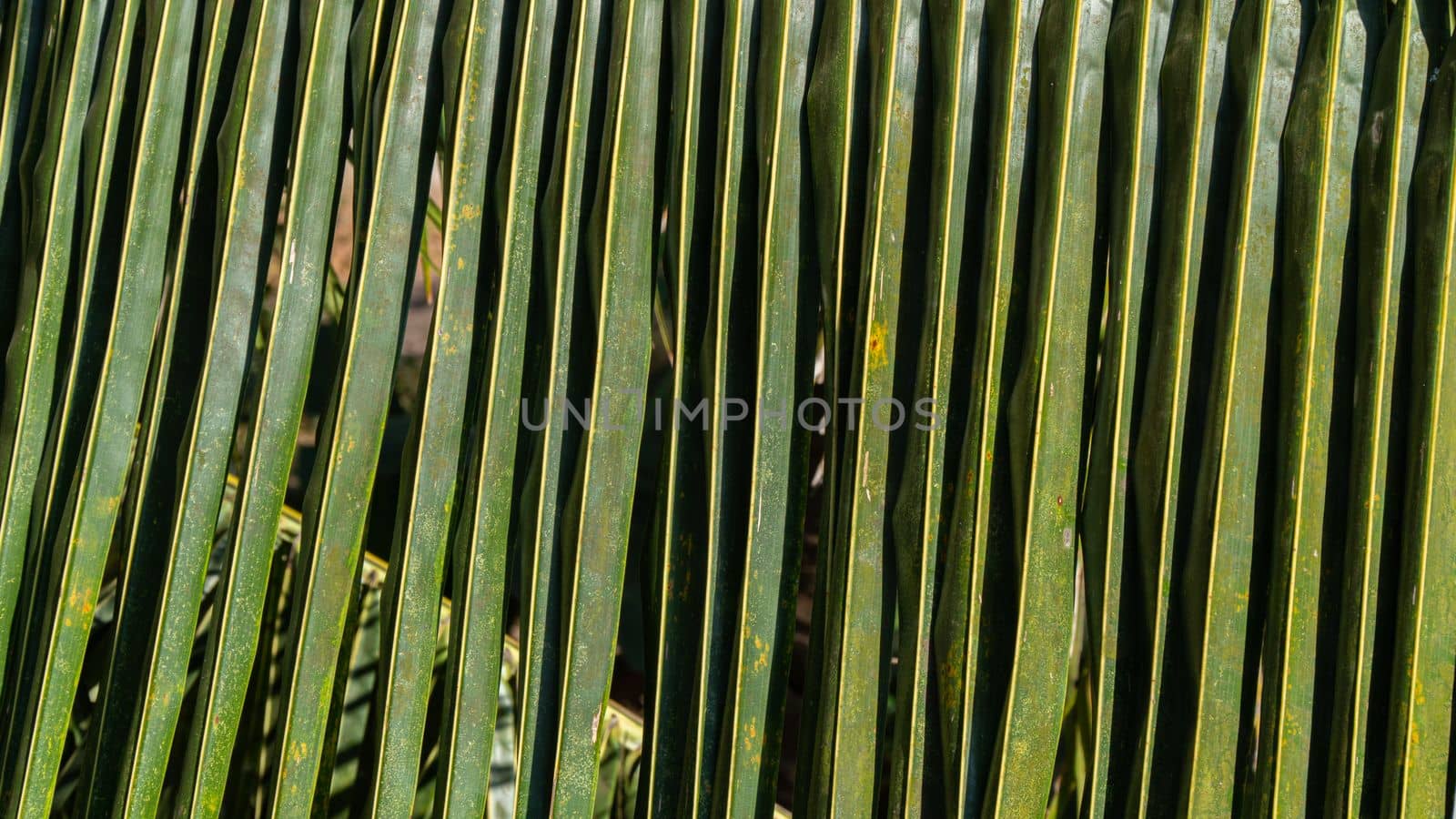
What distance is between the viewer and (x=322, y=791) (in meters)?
0.66

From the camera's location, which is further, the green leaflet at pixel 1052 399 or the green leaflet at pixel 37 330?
the green leaflet at pixel 37 330

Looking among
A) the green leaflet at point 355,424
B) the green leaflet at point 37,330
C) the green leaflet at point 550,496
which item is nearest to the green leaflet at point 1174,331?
the green leaflet at point 550,496

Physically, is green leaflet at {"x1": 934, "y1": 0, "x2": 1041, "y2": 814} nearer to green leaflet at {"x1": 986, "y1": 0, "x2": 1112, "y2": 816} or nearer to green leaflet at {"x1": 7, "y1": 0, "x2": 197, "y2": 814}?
green leaflet at {"x1": 986, "y1": 0, "x2": 1112, "y2": 816}

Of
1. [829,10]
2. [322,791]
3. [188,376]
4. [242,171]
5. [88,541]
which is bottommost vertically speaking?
[322,791]

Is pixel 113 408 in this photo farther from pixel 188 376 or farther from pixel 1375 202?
pixel 1375 202

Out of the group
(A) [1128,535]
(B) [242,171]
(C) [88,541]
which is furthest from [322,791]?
(A) [1128,535]

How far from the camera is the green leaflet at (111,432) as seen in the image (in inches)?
26.3

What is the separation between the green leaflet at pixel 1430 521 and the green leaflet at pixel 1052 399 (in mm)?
176

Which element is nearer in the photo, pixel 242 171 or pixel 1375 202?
pixel 1375 202

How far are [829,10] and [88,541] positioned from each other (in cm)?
60

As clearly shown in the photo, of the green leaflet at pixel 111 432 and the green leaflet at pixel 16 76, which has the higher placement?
the green leaflet at pixel 16 76

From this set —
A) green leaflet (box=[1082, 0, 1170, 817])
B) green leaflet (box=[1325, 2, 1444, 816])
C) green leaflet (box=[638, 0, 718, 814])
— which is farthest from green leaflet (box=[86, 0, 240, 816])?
green leaflet (box=[1325, 2, 1444, 816])

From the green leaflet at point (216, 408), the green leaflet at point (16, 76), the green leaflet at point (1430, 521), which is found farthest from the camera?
the green leaflet at point (16, 76)

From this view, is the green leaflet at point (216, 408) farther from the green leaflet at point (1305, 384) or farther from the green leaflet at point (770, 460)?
the green leaflet at point (1305, 384)
